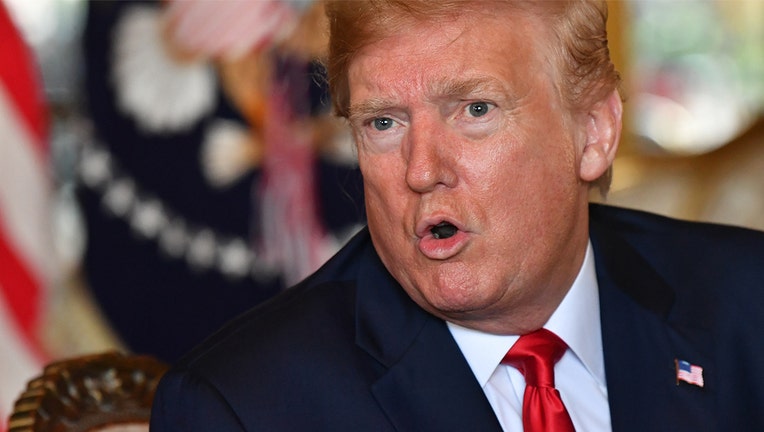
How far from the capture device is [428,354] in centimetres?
232

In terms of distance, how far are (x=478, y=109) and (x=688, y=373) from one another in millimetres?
708

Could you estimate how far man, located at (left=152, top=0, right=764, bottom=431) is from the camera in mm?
2137

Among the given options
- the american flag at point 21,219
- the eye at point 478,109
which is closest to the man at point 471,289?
the eye at point 478,109

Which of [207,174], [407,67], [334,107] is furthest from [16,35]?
[407,67]

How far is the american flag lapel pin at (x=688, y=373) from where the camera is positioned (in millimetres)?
2434

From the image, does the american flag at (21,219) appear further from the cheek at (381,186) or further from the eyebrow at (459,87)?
the eyebrow at (459,87)

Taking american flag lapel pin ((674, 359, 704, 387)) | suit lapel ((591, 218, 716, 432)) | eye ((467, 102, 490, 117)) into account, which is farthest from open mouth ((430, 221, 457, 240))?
american flag lapel pin ((674, 359, 704, 387))

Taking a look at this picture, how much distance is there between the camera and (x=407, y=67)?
7.00ft

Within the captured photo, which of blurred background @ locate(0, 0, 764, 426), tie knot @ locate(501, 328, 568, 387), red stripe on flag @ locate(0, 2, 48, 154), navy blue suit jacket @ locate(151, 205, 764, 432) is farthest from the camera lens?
blurred background @ locate(0, 0, 764, 426)

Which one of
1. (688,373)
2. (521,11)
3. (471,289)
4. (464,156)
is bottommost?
(688,373)

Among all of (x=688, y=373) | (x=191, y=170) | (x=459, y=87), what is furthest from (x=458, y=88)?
(x=191, y=170)

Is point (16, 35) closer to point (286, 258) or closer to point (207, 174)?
point (207, 174)

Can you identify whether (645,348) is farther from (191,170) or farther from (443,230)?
(191,170)

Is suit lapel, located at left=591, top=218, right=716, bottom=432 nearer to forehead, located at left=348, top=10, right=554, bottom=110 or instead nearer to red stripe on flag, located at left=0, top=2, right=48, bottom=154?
forehead, located at left=348, top=10, right=554, bottom=110
